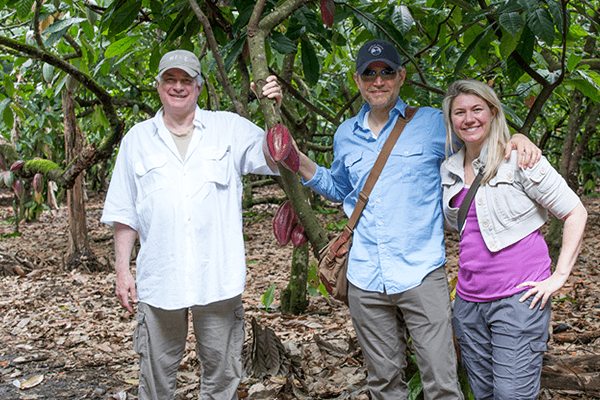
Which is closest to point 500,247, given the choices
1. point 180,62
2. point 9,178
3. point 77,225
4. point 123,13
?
point 180,62

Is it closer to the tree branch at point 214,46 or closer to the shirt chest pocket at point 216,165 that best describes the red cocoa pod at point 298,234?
the shirt chest pocket at point 216,165

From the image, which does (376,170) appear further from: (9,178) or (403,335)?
(9,178)

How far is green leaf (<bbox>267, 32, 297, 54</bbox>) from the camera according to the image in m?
1.80

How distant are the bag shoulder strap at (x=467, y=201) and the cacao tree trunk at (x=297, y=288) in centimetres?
174

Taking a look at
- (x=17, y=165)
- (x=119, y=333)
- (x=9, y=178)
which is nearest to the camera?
(x=119, y=333)

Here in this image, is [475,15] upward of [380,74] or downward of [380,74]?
upward

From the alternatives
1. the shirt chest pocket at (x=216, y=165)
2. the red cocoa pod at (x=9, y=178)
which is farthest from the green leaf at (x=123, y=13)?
the red cocoa pod at (x=9, y=178)

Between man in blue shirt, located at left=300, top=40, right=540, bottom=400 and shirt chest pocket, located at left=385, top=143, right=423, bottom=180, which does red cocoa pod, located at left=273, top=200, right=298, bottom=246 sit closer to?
man in blue shirt, located at left=300, top=40, right=540, bottom=400

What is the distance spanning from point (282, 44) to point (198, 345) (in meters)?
1.12

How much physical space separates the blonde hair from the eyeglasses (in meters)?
0.19

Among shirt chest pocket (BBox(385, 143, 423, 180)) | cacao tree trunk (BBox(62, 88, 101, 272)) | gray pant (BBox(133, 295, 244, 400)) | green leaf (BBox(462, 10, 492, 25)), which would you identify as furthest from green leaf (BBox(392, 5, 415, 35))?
cacao tree trunk (BBox(62, 88, 101, 272))

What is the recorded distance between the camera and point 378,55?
1.60 m

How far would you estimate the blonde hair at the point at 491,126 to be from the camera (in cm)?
150

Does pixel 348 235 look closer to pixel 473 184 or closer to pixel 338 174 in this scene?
pixel 338 174
